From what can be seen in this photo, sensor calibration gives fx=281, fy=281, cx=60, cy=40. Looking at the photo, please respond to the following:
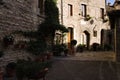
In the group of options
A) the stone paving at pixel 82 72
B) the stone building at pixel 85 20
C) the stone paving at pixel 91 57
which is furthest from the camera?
the stone building at pixel 85 20

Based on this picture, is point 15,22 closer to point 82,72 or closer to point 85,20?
point 82,72

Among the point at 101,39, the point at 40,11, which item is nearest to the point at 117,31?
the point at 40,11

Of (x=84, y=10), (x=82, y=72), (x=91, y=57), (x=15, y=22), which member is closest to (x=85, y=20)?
(x=84, y=10)

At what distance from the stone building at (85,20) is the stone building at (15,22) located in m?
8.51

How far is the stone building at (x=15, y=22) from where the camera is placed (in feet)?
37.8

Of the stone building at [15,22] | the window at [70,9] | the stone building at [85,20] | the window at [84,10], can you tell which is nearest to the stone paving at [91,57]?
the stone building at [15,22]

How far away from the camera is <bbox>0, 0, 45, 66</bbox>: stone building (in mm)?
11516

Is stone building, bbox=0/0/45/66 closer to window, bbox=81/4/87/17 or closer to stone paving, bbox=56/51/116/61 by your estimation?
stone paving, bbox=56/51/116/61

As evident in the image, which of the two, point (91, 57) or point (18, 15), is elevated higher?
point (18, 15)

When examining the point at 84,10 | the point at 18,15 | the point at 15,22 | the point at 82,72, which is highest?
the point at 84,10

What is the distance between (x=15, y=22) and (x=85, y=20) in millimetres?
15539

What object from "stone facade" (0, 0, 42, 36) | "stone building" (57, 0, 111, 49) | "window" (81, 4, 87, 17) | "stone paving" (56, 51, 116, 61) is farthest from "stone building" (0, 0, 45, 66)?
"window" (81, 4, 87, 17)

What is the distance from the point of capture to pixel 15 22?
12688 mm

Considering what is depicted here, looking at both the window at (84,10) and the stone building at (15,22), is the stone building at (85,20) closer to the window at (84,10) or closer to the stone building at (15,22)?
the window at (84,10)
